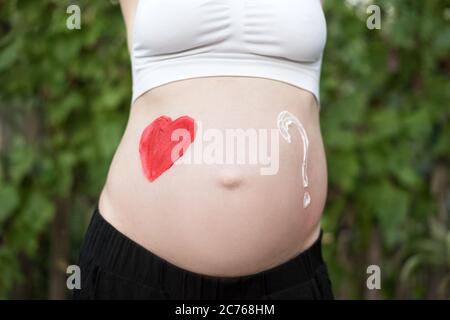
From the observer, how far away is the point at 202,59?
108 centimetres

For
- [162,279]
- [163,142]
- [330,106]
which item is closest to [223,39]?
[163,142]

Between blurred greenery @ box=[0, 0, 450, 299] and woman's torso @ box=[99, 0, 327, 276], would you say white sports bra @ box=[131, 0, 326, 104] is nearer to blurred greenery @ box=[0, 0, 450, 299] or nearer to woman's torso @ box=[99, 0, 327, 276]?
woman's torso @ box=[99, 0, 327, 276]

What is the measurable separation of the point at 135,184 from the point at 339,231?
1443 millimetres

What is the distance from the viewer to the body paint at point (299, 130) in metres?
1.08

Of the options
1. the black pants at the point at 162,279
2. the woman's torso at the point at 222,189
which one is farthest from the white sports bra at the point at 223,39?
the black pants at the point at 162,279

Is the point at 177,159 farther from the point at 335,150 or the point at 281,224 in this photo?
the point at 335,150

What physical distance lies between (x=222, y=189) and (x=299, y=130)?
0.16m

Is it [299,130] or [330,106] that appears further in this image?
[330,106]

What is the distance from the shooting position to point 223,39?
108 cm

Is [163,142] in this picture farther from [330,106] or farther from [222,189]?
[330,106]

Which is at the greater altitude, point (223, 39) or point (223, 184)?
point (223, 39)

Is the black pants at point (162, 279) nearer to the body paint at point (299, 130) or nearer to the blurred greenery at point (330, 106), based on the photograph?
the body paint at point (299, 130)

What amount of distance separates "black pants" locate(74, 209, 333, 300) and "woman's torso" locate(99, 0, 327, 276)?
0.02 m
